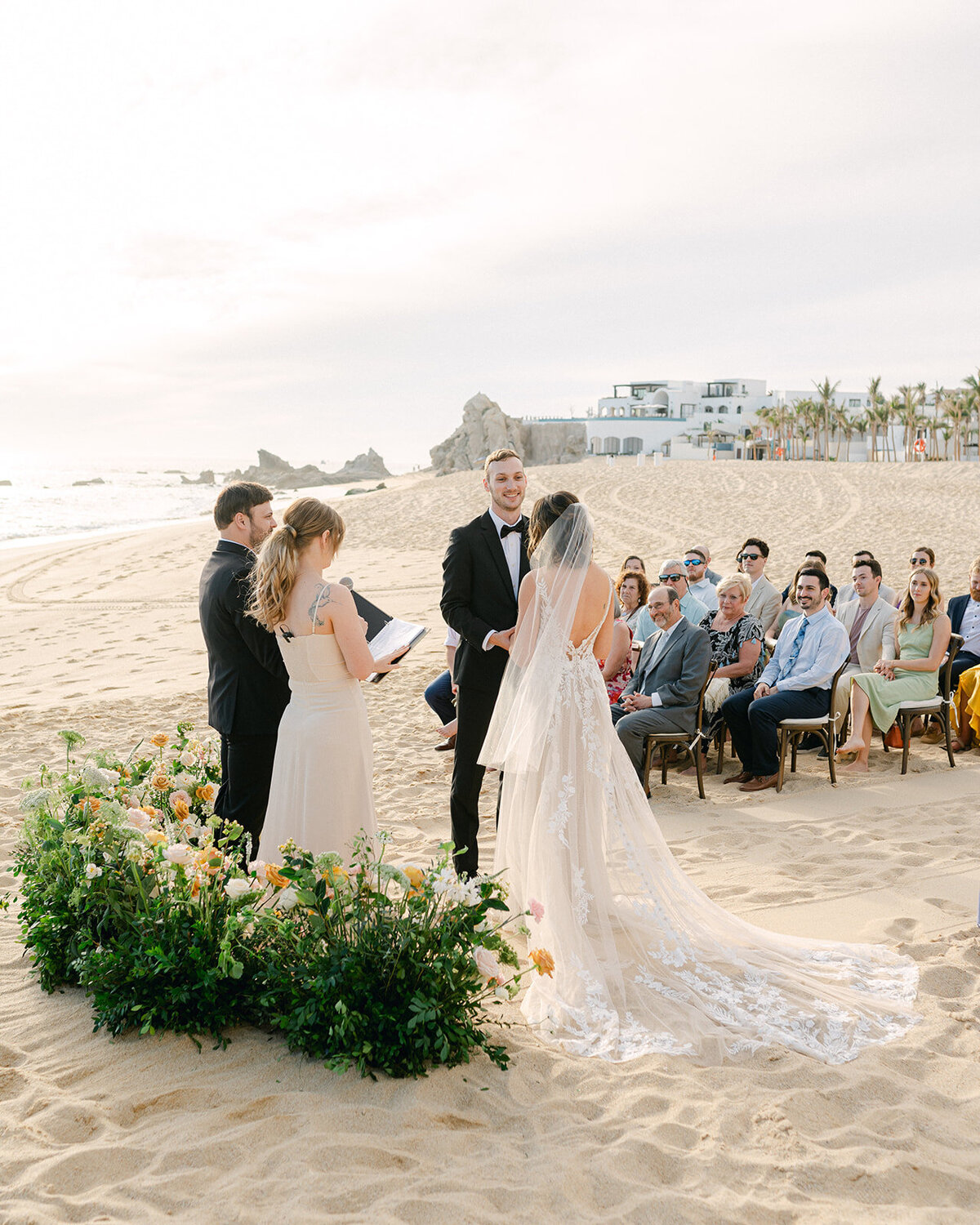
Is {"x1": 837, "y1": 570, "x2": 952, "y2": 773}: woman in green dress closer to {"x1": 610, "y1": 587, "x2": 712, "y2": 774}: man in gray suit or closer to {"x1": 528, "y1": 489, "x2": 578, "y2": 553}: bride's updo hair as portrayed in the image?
{"x1": 610, "y1": 587, "x2": 712, "y2": 774}: man in gray suit

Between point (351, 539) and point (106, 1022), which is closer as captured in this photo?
point (106, 1022)

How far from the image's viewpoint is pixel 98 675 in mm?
11086

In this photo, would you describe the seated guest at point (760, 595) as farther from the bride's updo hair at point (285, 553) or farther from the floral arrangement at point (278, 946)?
the floral arrangement at point (278, 946)

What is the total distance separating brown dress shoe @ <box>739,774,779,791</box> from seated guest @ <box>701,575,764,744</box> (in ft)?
1.68

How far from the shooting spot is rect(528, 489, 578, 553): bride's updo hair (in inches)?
165

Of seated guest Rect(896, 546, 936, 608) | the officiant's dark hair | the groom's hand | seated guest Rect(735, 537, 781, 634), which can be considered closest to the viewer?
the officiant's dark hair

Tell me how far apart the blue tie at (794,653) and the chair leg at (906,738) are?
0.93 m

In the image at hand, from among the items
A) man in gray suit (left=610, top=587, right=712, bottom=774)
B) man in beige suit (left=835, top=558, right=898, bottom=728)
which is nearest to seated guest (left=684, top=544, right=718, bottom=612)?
man in beige suit (left=835, top=558, right=898, bottom=728)

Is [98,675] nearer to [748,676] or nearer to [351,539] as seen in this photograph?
[748,676]

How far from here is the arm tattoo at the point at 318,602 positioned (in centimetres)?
382

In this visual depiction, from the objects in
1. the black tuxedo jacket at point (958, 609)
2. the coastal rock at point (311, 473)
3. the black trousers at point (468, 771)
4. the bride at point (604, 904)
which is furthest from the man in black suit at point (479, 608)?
the coastal rock at point (311, 473)

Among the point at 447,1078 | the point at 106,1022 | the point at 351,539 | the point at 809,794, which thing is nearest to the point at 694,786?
the point at 809,794

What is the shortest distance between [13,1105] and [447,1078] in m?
1.36

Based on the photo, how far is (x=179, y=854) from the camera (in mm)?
3344
